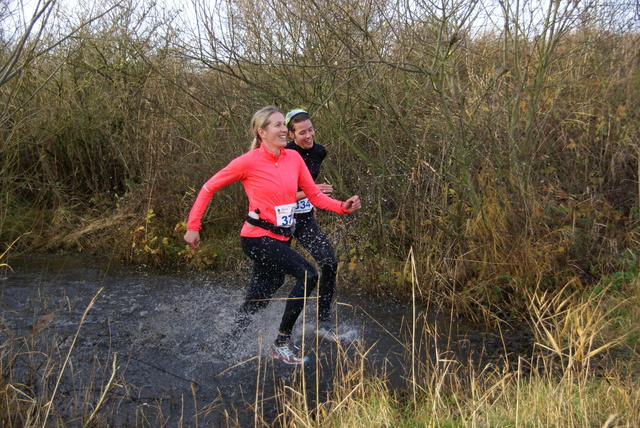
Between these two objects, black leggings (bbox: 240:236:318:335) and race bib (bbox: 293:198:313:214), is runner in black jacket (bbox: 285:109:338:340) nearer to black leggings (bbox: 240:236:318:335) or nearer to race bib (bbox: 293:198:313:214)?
race bib (bbox: 293:198:313:214)

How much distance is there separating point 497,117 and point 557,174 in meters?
1.26

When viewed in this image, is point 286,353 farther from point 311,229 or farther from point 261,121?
point 261,121

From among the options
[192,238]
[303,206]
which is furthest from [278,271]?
[192,238]

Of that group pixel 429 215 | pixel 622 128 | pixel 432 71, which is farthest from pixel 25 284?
pixel 622 128

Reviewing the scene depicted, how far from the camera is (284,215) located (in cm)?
446

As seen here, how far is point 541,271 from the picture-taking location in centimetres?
556

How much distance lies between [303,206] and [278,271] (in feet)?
1.90

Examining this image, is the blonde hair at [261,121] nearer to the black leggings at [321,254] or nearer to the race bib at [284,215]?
the race bib at [284,215]

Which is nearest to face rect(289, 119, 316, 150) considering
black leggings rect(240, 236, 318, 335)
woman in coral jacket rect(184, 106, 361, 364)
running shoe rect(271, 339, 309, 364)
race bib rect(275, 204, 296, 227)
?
woman in coral jacket rect(184, 106, 361, 364)

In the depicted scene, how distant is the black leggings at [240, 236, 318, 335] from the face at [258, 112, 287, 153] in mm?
659

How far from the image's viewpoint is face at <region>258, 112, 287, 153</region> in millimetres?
4391

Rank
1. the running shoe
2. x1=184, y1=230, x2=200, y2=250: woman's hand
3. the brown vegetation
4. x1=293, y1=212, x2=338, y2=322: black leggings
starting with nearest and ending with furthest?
1. x1=184, y1=230, x2=200, y2=250: woman's hand
2. the running shoe
3. x1=293, y1=212, x2=338, y2=322: black leggings
4. the brown vegetation

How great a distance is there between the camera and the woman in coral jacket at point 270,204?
4.39 m

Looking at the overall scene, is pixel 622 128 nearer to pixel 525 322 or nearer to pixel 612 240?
pixel 612 240
